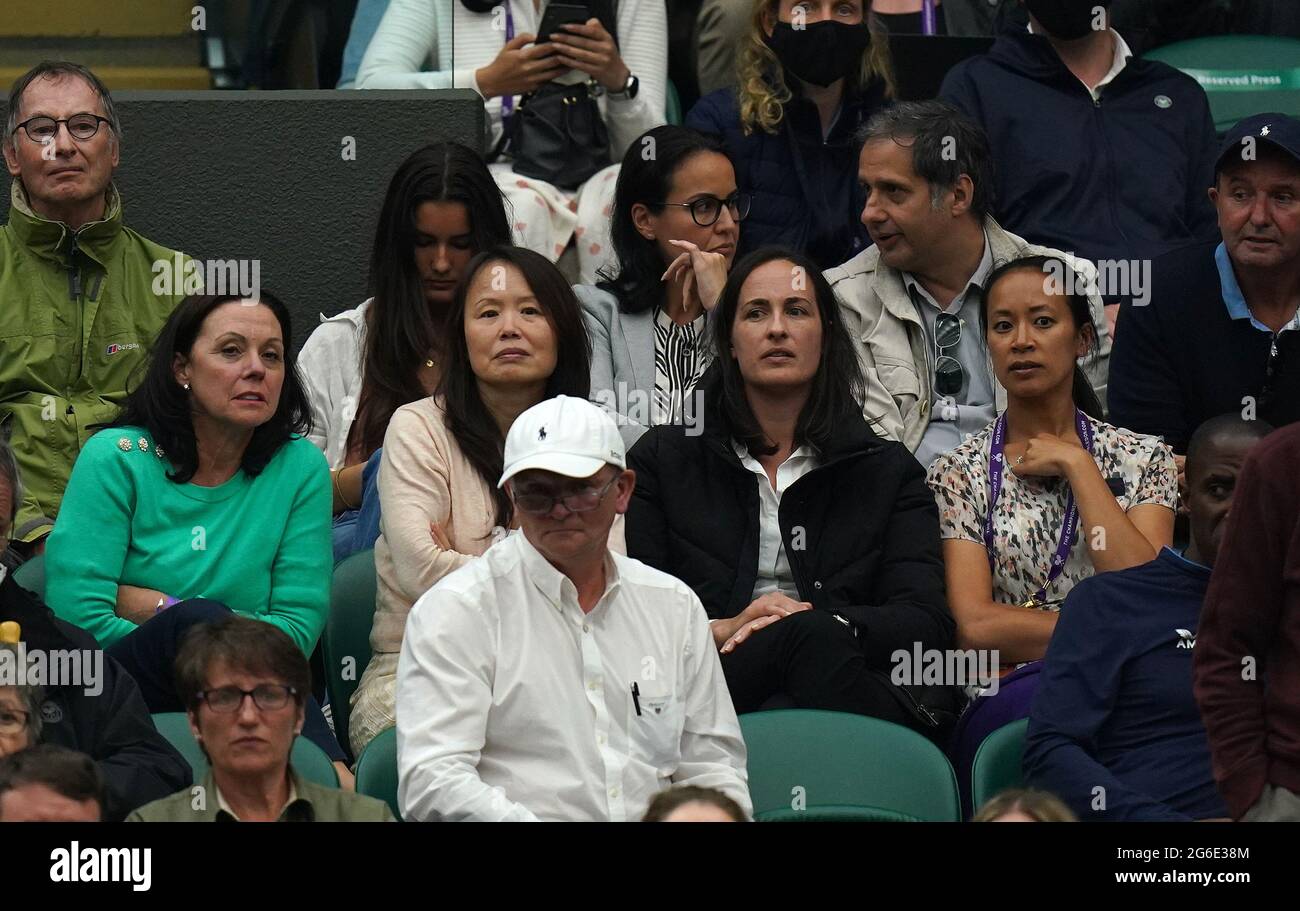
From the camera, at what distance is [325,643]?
16.4 feet

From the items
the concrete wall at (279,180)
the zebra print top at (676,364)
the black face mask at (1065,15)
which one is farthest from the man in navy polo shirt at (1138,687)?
the concrete wall at (279,180)

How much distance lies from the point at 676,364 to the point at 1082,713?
6.21ft

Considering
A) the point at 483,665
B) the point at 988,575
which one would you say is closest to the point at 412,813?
the point at 483,665

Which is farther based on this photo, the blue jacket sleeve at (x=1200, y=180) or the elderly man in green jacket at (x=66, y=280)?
the blue jacket sleeve at (x=1200, y=180)

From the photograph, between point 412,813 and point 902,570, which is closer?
point 412,813

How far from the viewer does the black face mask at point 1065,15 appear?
6.42m

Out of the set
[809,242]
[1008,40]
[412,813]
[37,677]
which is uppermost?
[1008,40]

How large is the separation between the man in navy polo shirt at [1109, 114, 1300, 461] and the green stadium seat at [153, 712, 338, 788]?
2.47 metres

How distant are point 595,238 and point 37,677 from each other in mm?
2872

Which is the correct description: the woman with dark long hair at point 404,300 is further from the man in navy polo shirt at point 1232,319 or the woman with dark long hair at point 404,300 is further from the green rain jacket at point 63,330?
the man in navy polo shirt at point 1232,319

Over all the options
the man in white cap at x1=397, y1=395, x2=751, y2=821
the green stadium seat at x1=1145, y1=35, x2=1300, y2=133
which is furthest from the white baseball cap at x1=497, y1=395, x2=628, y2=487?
the green stadium seat at x1=1145, y1=35, x2=1300, y2=133

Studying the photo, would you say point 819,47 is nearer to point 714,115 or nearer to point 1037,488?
point 714,115

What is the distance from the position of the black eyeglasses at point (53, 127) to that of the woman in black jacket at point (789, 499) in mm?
1818
